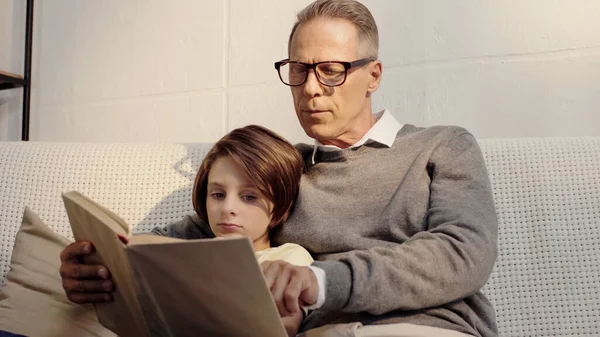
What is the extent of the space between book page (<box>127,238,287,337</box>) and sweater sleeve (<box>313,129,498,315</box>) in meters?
0.15

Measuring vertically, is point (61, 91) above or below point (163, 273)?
above

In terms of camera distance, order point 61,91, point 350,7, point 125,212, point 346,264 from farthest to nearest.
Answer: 1. point 61,91
2. point 125,212
3. point 350,7
4. point 346,264

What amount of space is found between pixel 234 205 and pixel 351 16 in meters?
0.46

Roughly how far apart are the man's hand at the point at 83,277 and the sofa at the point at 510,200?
0.55 metres

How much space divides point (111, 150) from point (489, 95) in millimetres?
988

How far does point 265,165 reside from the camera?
133 centimetres

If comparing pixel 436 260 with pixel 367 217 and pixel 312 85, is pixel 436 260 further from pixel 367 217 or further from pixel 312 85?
pixel 312 85

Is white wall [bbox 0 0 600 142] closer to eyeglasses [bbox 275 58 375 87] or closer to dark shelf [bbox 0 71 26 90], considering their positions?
dark shelf [bbox 0 71 26 90]

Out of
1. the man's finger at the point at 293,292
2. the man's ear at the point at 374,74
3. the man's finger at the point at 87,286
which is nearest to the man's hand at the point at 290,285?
the man's finger at the point at 293,292

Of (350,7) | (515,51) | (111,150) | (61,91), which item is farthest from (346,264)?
(61,91)

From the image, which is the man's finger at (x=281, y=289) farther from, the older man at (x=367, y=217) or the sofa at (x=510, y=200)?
the sofa at (x=510, y=200)

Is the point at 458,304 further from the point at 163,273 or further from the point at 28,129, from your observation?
the point at 28,129

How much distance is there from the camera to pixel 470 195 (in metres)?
1.23

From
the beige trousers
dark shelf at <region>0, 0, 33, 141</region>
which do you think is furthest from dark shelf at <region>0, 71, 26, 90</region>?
the beige trousers
